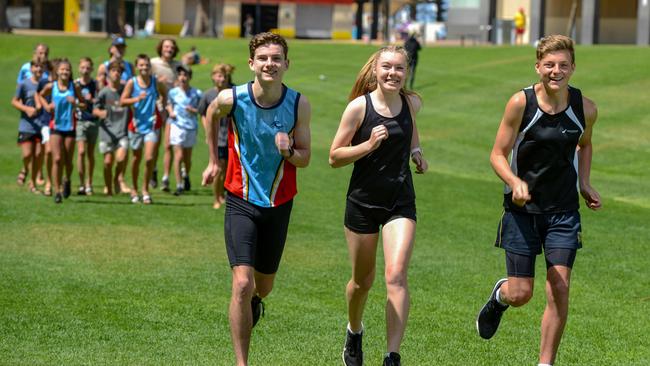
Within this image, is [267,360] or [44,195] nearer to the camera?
[267,360]

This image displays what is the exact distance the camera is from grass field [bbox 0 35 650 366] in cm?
925

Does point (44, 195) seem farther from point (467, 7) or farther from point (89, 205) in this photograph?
point (467, 7)

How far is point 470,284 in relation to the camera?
40.2 ft

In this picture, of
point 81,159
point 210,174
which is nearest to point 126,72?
point 81,159

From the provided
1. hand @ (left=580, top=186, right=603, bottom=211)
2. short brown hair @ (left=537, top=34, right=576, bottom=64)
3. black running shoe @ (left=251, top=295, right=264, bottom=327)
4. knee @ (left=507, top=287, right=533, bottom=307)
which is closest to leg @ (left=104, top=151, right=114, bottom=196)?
black running shoe @ (left=251, top=295, right=264, bottom=327)

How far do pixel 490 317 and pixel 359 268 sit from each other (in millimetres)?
1127

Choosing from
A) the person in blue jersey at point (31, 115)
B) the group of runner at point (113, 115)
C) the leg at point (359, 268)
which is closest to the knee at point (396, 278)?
the leg at point (359, 268)

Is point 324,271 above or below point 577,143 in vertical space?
below

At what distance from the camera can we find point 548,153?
8.02 metres

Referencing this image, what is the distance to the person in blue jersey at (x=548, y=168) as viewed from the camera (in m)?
7.99

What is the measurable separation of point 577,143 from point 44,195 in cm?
1295

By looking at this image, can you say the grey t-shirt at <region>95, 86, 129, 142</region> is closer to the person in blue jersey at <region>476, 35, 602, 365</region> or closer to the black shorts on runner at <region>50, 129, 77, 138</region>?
the black shorts on runner at <region>50, 129, 77, 138</region>

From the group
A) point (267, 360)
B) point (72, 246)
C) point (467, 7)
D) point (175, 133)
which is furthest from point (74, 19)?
point (267, 360)

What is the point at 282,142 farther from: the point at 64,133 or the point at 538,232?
the point at 64,133
